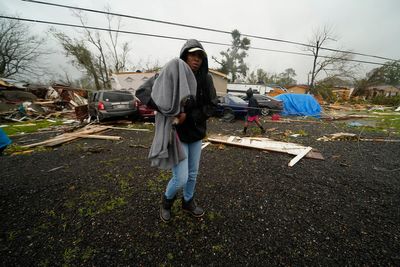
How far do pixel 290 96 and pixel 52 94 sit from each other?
72.2ft

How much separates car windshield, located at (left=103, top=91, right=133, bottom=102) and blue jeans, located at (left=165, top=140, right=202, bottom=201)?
7278 millimetres

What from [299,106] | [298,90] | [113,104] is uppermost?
[298,90]

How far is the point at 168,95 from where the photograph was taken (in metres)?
1.50

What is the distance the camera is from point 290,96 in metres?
12.6

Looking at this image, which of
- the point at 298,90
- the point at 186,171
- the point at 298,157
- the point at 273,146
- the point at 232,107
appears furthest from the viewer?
the point at 298,90

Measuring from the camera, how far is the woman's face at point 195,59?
1.64 m

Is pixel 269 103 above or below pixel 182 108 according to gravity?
below

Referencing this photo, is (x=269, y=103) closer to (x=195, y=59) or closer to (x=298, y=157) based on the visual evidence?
(x=298, y=157)

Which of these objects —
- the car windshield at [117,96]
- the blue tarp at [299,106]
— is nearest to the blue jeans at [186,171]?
the car windshield at [117,96]

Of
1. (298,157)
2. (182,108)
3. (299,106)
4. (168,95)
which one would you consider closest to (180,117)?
(182,108)

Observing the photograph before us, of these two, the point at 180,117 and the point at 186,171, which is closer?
the point at 180,117

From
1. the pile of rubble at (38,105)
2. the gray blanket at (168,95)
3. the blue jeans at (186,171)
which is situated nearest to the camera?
the gray blanket at (168,95)

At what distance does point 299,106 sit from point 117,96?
12193mm

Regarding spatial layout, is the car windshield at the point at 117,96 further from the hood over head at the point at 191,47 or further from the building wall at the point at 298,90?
the building wall at the point at 298,90
